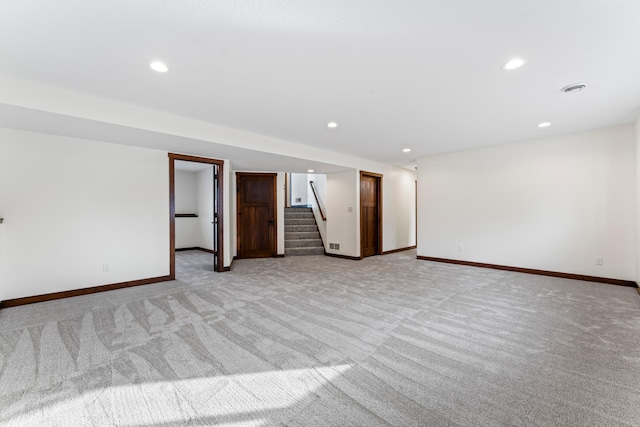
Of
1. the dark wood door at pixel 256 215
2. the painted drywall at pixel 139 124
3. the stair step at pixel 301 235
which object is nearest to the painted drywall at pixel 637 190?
the painted drywall at pixel 139 124

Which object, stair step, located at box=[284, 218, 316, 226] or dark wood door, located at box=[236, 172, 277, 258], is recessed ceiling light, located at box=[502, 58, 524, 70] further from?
stair step, located at box=[284, 218, 316, 226]

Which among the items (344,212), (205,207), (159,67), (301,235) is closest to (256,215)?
(301,235)

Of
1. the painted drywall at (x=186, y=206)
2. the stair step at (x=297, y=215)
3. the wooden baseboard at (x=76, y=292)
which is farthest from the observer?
the stair step at (x=297, y=215)

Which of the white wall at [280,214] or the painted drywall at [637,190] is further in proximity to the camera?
the white wall at [280,214]

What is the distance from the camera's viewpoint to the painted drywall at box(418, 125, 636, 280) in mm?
3922

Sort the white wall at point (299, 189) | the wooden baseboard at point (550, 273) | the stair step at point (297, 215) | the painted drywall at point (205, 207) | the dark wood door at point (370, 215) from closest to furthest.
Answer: the wooden baseboard at point (550, 273) → the dark wood door at point (370, 215) → the painted drywall at point (205, 207) → the stair step at point (297, 215) → the white wall at point (299, 189)

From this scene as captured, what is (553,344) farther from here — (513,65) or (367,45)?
(367,45)

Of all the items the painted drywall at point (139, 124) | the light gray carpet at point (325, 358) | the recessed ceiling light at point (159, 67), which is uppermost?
the recessed ceiling light at point (159, 67)

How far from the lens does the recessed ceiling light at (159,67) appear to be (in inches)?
85.7

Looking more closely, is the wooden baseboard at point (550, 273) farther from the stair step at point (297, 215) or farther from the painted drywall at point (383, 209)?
the stair step at point (297, 215)

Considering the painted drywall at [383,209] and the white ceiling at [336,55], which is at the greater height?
the white ceiling at [336,55]

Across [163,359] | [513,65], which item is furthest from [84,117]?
[513,65]

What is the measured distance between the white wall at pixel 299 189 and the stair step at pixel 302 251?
3361mm

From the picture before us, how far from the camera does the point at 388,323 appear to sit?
2604mm
